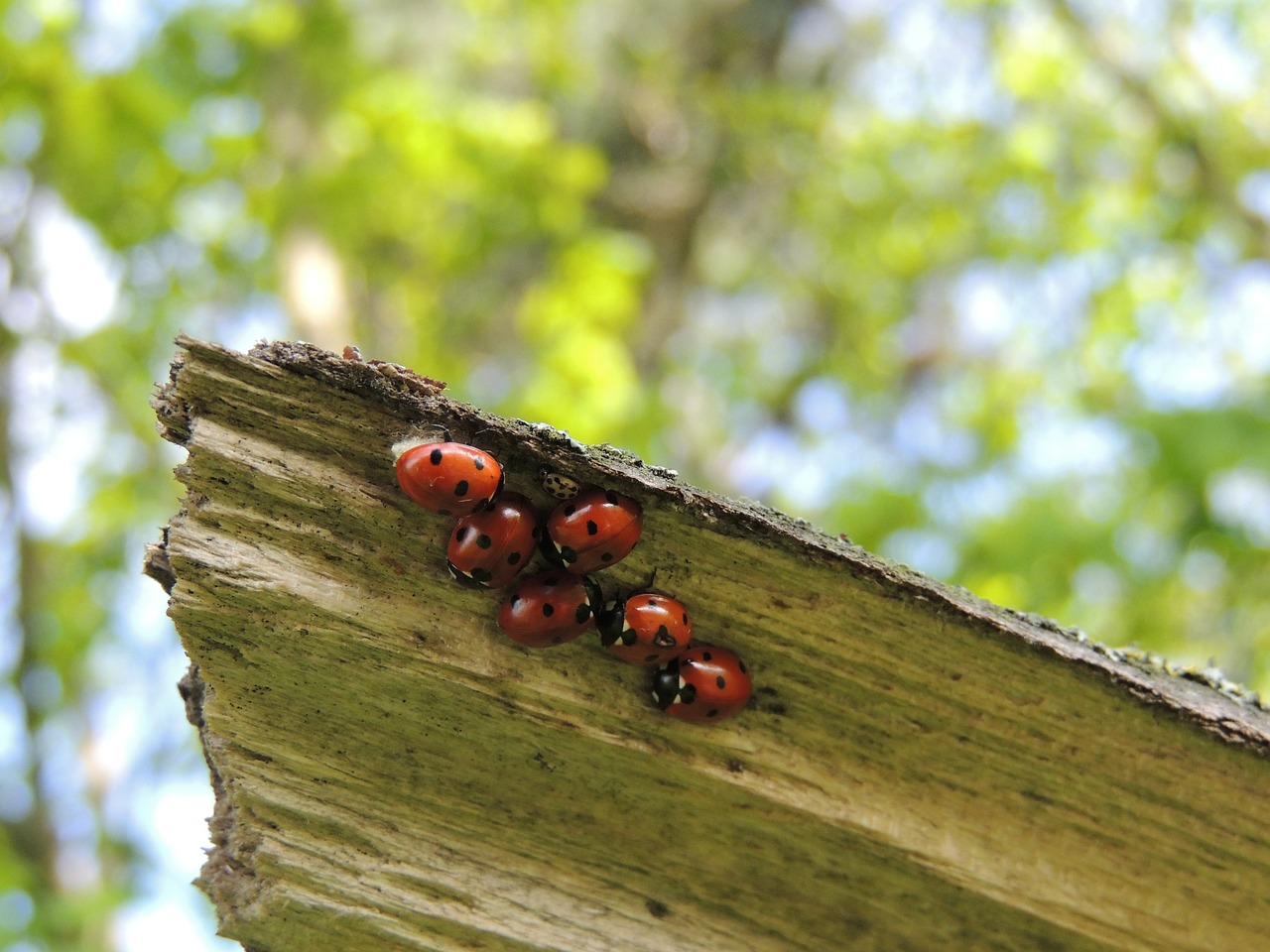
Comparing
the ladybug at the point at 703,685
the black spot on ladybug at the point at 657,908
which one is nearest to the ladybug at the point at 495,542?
the ladybug at the point at 703,685

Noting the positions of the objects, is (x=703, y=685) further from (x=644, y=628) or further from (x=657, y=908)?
(x=657, y=908)

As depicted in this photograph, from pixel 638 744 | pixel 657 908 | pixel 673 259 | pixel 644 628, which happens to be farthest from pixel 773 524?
pixel 673 259

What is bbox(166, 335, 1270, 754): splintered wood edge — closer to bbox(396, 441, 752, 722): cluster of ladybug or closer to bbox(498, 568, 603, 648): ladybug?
bbox(396, 441, 752, 722): cluster of ladybug

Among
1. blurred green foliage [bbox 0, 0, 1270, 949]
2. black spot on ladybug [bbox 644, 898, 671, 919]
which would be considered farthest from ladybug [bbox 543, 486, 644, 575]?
blurred green foliage [bbox 0, 0, 1270, 949]

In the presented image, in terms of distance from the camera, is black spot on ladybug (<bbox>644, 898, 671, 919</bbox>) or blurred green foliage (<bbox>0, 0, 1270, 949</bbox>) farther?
blurred green foliage (<bbox>0, 0, 1270, 949</bbox>)

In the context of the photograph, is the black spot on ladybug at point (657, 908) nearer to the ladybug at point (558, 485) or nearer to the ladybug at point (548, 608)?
the ladybug at point (548, 608)

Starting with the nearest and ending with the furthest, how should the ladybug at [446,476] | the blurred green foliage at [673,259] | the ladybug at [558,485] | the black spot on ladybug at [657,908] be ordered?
1. the ladybug at [446,476]
2. the ladybug at [558,485]
3. the black spot on ladybug at [657,908]
4. the blurred green foliage at [673,259]

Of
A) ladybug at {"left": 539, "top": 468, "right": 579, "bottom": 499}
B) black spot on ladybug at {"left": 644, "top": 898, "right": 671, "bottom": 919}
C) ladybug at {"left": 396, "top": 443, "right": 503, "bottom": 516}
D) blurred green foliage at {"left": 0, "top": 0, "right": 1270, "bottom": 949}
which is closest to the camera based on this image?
ladybug at {"left": 396, "top": 443, "right": 503, "bottom": 516}
